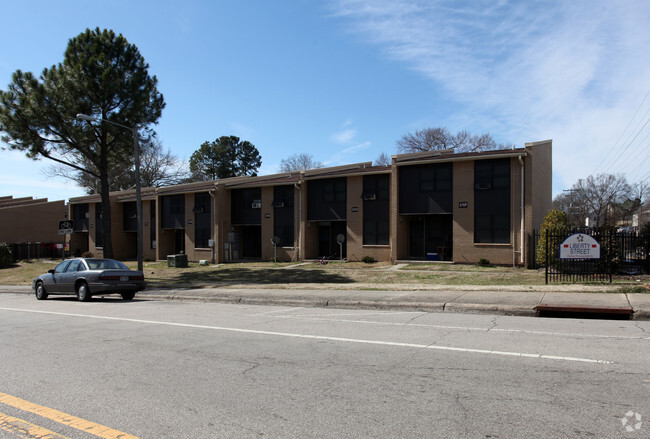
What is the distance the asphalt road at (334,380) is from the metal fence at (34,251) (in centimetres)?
3705

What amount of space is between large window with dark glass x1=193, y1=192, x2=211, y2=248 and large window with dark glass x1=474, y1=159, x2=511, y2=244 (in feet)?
67.0

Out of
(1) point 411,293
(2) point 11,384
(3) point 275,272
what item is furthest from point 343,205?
(2) point 11,384

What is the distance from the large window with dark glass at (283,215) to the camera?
3206 centimetres

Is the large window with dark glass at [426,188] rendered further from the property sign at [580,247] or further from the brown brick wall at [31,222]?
the brown brick wall at [31,222]

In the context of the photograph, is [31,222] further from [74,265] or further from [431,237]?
[431,237]

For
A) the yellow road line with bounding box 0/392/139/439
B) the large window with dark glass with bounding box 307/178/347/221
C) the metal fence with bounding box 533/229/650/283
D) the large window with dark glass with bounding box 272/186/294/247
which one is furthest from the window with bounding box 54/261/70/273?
the large window with dark glass with bounding box 272/186/294/247

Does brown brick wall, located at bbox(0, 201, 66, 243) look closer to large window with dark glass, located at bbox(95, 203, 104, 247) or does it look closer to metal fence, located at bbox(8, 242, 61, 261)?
metal fence, located at bbox(8, 242, 61, 261)

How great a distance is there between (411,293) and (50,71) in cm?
2167

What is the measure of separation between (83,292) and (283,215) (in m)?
17.9

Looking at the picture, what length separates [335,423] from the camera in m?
4.07

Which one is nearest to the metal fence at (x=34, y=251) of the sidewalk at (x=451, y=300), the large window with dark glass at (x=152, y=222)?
the large window with dark glass at (x=152, y=222)

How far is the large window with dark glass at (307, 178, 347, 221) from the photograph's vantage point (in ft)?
97.5

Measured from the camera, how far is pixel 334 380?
533cm

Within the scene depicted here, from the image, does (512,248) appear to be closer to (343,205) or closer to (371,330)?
(343,205)
